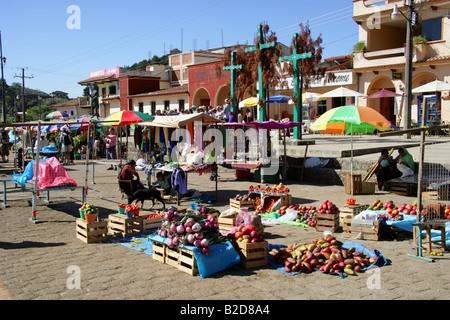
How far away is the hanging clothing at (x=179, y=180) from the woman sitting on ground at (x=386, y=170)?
5928 mm

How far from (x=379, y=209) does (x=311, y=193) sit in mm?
4184

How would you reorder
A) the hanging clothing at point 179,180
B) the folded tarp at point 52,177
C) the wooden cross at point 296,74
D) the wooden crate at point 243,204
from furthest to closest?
the wooden cross at point 296,74, the hanging clothing at point 179,180, the wooden crate at point 243,204, the folded tarp at point 52,177

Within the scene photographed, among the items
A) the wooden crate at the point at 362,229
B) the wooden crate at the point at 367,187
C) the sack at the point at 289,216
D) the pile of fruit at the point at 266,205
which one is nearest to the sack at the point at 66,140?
the pile of fruit at the point at 266,205

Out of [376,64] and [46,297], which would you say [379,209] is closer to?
[46,297]

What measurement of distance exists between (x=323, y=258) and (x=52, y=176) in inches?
263

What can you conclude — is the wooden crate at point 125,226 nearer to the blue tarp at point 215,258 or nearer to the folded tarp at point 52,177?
the blue tarp at point 215,258

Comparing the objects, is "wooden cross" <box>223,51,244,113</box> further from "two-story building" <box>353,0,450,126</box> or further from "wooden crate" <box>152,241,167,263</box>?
"wooden crate" <box>152,241,167,263</box>

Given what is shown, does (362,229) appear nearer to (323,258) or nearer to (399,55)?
(323,258)

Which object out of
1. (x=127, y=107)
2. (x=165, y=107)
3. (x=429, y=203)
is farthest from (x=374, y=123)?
(x=127, y=107)

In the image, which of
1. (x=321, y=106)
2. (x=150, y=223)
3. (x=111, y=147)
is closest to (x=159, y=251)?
(x=150, y=223)

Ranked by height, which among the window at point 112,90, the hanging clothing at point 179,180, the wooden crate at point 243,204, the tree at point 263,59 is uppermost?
the window at point 112,90

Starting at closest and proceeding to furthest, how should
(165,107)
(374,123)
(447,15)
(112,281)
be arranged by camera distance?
1. (112,281)
2. (374,123)
3. (447,15)
4. (165,107)

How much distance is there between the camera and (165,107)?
136 feet

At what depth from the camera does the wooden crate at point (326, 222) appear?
8.28m
